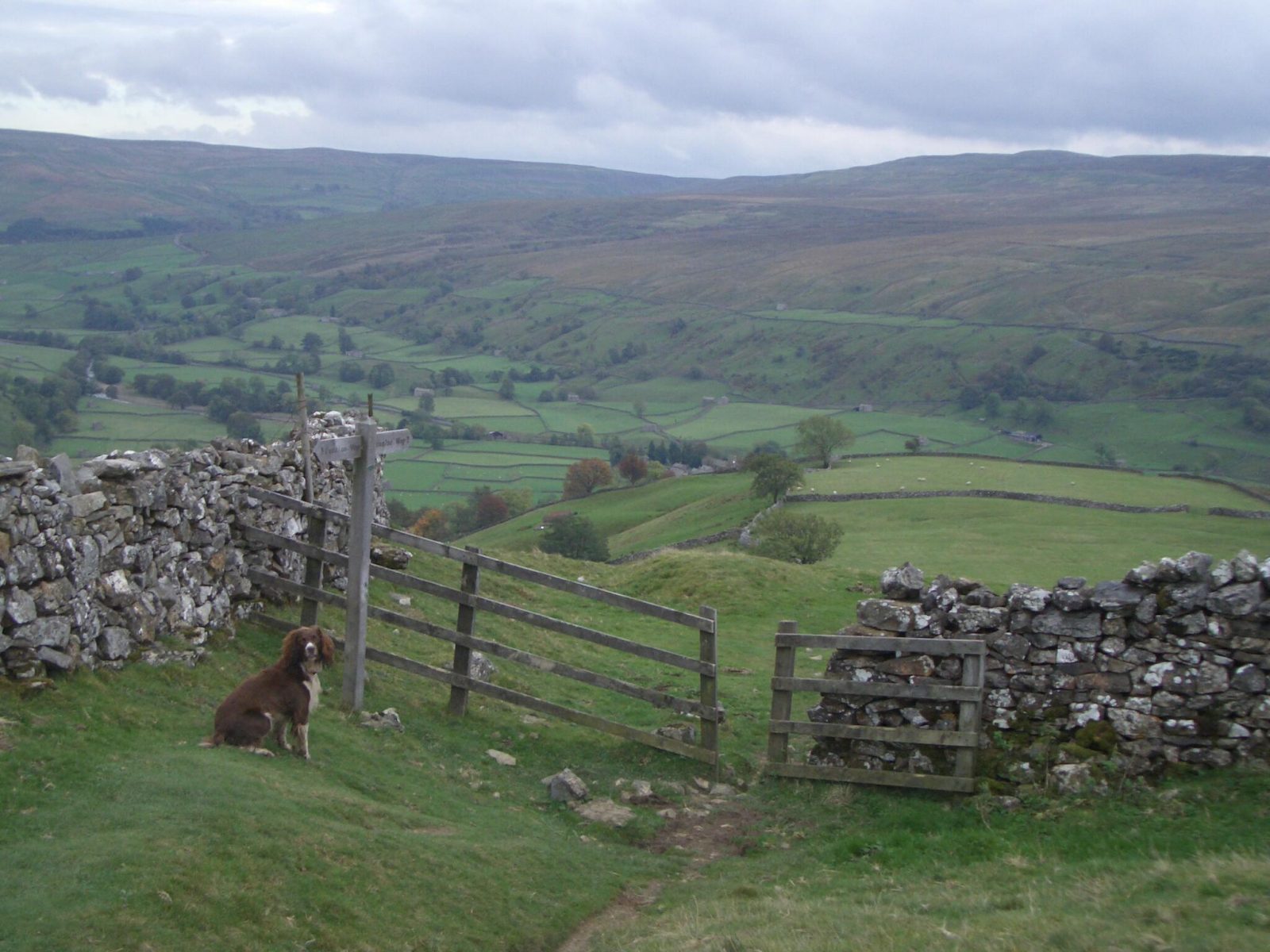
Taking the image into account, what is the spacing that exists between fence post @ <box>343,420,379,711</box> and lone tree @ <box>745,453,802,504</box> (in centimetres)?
5603

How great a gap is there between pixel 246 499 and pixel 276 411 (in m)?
92.3

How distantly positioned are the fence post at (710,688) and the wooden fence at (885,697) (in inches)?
27.7

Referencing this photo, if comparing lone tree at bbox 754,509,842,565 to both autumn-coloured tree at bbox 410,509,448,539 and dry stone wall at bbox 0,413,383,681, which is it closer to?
autumn-coloured tree at bbox 410,509,448,539

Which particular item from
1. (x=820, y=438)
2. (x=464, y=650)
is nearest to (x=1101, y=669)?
(x=464, y=650)

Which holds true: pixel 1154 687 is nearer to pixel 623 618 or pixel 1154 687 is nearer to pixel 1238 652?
pixel 1238 652

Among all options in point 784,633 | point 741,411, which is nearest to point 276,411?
point 741,411

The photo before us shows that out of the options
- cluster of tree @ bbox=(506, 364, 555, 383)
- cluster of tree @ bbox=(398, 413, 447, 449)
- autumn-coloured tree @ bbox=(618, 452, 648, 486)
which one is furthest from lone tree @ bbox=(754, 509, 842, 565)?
cluster of tree @ bbox=(506, 364, 555, 383)

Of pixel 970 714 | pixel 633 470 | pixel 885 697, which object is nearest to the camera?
pixel 970 714

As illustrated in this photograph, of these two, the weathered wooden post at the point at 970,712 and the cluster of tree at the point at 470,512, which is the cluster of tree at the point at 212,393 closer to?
the cluster of tree at the point at 470,512

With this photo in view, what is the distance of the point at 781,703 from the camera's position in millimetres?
13195

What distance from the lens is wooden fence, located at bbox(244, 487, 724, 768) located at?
43.9 feet

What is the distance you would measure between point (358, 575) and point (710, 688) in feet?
14.8

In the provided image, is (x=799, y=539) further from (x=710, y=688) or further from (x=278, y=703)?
(x=278, y=703)

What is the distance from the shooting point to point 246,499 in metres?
13.9
